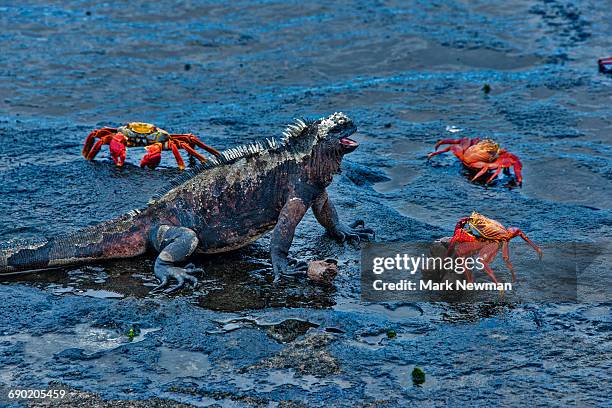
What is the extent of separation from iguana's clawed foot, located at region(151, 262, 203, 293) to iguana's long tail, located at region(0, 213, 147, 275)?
0.42 metres

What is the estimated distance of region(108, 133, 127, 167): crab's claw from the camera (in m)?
10.0

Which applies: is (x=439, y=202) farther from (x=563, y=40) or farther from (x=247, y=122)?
(x=563, y=40)

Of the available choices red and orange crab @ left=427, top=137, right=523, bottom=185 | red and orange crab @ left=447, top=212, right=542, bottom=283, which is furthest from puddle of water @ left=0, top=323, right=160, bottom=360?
red and orange crab @ left=427, top=137, right=523, bottom=185

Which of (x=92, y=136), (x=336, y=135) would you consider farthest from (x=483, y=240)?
(x=92, y=136)

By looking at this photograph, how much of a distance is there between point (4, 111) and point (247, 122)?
3.31 m

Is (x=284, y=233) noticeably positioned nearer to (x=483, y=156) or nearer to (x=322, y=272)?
→ (x=322, y=272)

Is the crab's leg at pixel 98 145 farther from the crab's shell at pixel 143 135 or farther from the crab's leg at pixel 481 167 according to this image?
the crab's leg at pixel 481 167

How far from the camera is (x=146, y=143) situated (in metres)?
10.2

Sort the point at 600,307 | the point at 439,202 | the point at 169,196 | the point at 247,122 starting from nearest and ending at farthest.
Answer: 1. the point at 600,307
2. the point at 169,196
3. the point at 439,202
4. the point at 247,122

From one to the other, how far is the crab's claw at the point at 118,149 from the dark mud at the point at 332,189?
0.17 metres

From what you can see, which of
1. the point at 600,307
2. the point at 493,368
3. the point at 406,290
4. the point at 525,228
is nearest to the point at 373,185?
the point at 525,228

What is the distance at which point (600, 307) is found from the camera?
694cm

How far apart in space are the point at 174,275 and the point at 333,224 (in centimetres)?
153

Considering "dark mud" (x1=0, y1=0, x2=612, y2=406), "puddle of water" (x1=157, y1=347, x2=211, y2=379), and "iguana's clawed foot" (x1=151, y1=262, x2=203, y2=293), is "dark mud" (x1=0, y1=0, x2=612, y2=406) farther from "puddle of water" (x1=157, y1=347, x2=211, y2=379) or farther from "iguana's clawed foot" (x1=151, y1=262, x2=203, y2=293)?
"iguana's clawed foot" (x1=151, y1=262, x2=203, y2=293)
